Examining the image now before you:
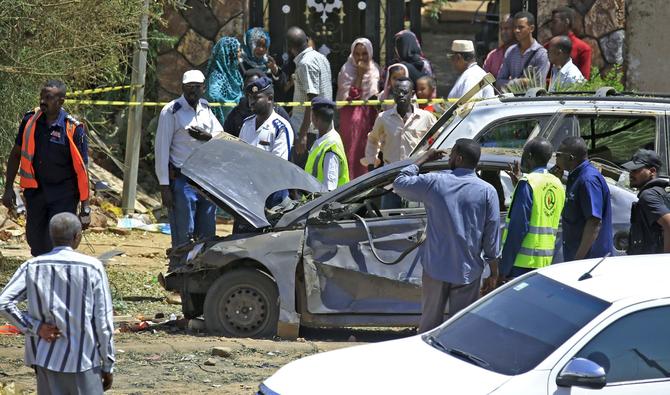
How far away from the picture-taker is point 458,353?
668 cm

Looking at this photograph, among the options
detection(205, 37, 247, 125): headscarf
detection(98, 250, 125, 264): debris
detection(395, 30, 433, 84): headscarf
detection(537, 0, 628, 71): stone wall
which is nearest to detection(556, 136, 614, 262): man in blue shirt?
detection(98, 250, 125, 264): debris

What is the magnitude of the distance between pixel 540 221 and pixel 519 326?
7.51ft

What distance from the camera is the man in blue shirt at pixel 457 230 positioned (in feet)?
27.9

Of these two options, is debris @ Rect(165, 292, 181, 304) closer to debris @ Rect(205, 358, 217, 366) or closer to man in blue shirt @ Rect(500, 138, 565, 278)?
debris @ Rect(205, 358, 217, 366)

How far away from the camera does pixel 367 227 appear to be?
33.8 feet

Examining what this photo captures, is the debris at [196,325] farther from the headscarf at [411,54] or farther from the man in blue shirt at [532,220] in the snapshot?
the headscarf at [411,54]

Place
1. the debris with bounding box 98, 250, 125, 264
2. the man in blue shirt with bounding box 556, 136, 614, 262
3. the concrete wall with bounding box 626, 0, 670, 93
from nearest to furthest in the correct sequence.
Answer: the man in blue shirt with bounding box 556, 136, 614, 262 < the debris with bounding box 98, 250, 125, 264 < the concrete wall with bounding box 626, 0, 670, 93

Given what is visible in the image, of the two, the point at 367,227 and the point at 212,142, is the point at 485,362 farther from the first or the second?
the point at 212,142

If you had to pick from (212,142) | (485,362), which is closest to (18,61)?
(212,142)

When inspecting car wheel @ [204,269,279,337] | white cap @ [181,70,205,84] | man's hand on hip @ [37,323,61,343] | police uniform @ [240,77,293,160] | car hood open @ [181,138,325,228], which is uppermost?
white cap @ [181,70,205,84]

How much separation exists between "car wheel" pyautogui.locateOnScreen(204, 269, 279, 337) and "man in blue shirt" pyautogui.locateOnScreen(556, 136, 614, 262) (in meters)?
2.55

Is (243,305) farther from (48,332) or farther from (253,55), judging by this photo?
(253,55)

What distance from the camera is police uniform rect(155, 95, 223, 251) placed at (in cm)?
1214

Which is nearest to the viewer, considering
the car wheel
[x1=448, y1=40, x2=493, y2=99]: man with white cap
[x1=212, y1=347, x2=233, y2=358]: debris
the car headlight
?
the car headlight
